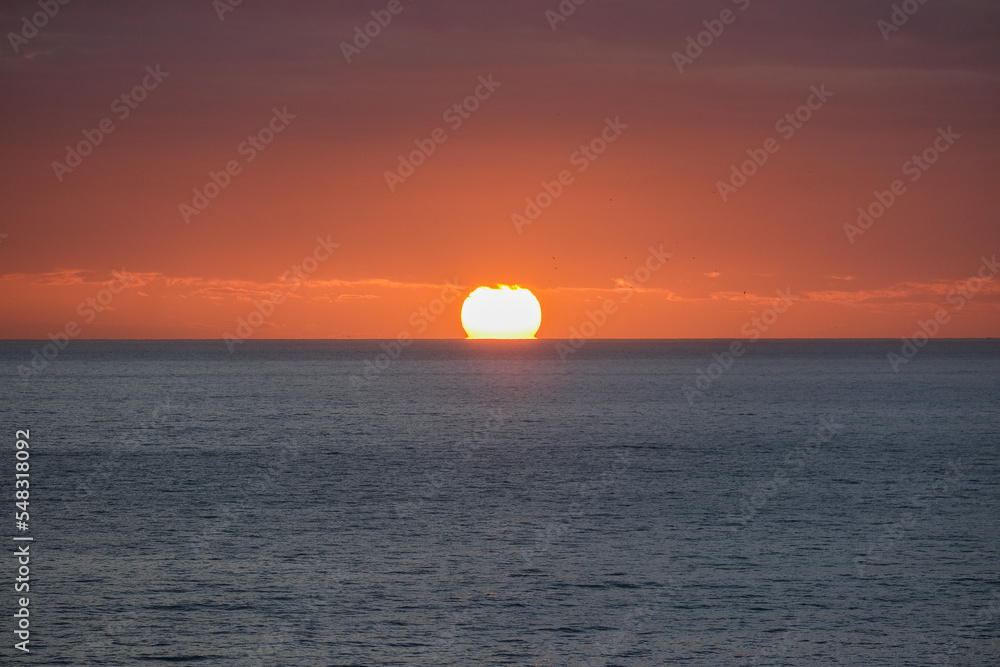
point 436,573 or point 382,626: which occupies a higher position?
point 436,573

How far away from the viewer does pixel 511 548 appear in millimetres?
49000

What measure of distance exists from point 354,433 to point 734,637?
71.7 meters

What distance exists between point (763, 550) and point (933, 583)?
8.25 m

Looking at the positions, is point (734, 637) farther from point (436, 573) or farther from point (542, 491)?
point (542, 491)

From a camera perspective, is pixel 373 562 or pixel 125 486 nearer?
pixel 373 562

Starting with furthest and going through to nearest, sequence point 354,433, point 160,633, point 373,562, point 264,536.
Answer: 1. point 354,433
2. point 264,536
3. point 373,562
4. point 160,633

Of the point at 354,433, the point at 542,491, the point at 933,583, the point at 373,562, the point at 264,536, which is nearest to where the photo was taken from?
the point at 933,583

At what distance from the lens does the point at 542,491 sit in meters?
66.2

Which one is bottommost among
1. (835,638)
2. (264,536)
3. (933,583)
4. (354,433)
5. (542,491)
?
(835,638)

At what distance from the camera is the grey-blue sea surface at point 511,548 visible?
36000 mm

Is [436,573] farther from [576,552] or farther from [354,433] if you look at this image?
[354,433]

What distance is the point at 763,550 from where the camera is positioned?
48.7 meters

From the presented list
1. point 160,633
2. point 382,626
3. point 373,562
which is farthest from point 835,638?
point 160,633

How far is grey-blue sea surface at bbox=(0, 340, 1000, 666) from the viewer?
118 feet
